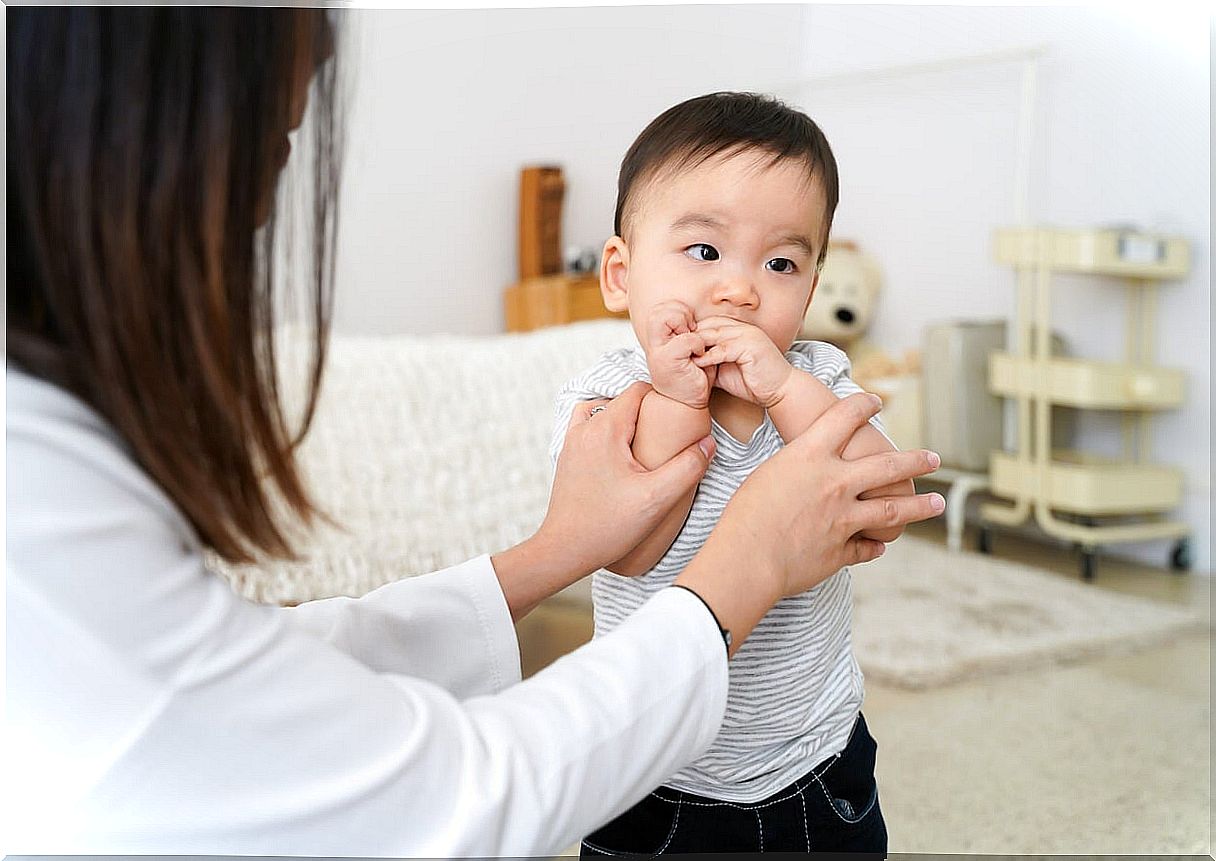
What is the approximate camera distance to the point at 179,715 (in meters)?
0.41

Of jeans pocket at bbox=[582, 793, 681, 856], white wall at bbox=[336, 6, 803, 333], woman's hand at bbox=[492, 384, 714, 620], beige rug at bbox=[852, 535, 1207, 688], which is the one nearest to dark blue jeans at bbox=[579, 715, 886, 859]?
jeans pocket at bbox=[582, 793, 681, 856]

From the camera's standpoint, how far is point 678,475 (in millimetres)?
598

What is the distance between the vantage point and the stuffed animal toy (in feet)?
9.44

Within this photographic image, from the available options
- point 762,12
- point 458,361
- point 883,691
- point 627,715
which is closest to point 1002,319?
point 762,12

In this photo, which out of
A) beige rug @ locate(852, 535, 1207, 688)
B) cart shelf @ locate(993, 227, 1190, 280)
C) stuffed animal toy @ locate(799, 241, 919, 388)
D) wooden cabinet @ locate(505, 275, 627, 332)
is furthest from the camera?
stuffed animal toy @ locate(799, 241, 919, 388)

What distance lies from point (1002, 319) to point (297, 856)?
8.59ft

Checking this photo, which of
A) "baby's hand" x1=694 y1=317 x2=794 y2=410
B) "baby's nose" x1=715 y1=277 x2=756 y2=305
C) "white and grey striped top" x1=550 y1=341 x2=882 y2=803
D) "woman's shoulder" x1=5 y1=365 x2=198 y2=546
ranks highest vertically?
"baby's nose" x1=715 y1=277 x2=756 y2=305

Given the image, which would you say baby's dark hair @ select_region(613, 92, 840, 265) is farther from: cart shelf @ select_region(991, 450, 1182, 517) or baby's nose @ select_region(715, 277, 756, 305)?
cart shelf @ select_region(991, 450, 1182, 517)

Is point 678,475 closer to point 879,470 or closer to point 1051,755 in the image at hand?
point 879,470

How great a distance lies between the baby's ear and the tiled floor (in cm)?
34

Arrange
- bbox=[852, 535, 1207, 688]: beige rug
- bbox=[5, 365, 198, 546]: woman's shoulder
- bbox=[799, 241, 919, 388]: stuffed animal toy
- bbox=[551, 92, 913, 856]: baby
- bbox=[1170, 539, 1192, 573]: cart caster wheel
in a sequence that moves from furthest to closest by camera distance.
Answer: bbox=[799, 241, 919, 388]: stuffed animal toy
bbox=[1170, 539, 1192, 573]: cart caster wheel
bbox=[852, 535, 1207, 688]: beige rug
bbox=[551, 92, 913, 856]: baby
bbox=[5, 365, 198, 546]: woman's shoulder

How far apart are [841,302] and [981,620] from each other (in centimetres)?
116

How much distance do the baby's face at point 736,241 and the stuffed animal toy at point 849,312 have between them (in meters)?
2.26

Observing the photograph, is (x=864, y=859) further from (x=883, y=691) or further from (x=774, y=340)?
(x=883, y=691)
